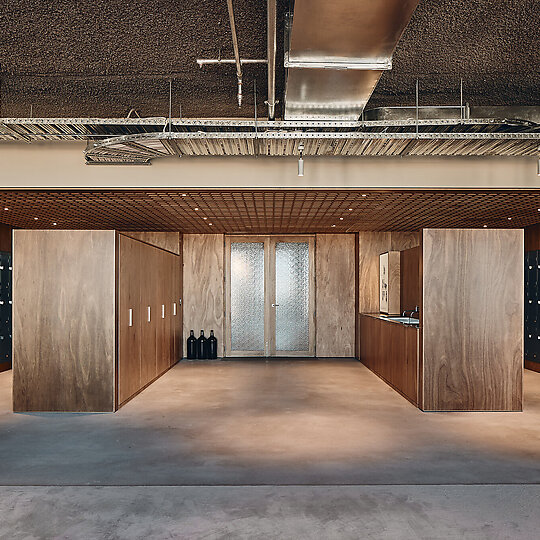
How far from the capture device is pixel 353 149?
6.24 meters

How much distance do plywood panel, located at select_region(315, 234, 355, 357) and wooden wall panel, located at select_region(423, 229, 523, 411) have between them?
5.25m

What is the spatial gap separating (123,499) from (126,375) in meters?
3.35

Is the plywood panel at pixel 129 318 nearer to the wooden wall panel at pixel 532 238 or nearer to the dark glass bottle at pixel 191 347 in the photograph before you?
the dark glass bottle at pixel 191 347

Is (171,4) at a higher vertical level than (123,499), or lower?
higher

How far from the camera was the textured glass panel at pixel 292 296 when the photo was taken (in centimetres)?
1201

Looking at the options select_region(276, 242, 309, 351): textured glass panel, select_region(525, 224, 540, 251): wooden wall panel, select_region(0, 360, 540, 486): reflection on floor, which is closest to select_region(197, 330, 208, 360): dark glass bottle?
select_region(276, 242, 309, 351): textured glass panel

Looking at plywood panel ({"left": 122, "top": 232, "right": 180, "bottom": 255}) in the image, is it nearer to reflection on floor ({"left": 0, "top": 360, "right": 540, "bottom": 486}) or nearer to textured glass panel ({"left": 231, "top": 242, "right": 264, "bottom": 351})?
textured glass panel ({"left": 231, "top": 242, "right": 264, "bottom": 351})

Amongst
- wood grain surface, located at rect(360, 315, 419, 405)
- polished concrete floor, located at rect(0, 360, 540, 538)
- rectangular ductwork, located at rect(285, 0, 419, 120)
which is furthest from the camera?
wood grain surface, located at rect(360, 315, 419, 405)

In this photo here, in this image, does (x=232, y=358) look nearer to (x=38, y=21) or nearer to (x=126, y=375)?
(x=126, y=375)

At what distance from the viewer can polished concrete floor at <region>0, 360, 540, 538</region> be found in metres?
3.49

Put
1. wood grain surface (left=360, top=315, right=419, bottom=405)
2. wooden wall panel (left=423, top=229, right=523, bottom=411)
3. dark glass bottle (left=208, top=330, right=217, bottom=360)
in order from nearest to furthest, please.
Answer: wooden wall panel (left=423, top=229, right=523, bottom=411)
wood grain surface (left=360, top=315, right=419, bottom=405)
dark glass bottle (left=208, top=330, right=217, bottom=360)

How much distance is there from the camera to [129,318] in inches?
284

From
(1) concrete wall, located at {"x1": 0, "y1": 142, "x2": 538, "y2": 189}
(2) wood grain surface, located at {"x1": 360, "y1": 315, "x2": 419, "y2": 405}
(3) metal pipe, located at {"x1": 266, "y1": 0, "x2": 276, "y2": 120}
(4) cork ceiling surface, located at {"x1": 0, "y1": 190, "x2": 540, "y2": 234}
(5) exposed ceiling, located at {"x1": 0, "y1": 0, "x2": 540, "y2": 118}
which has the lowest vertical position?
(2) wood grain surface, located at {"x1": 360, "y1": 315, "x2": 419, "y2": 405}

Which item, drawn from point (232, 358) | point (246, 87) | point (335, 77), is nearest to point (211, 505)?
point (335, 77)
